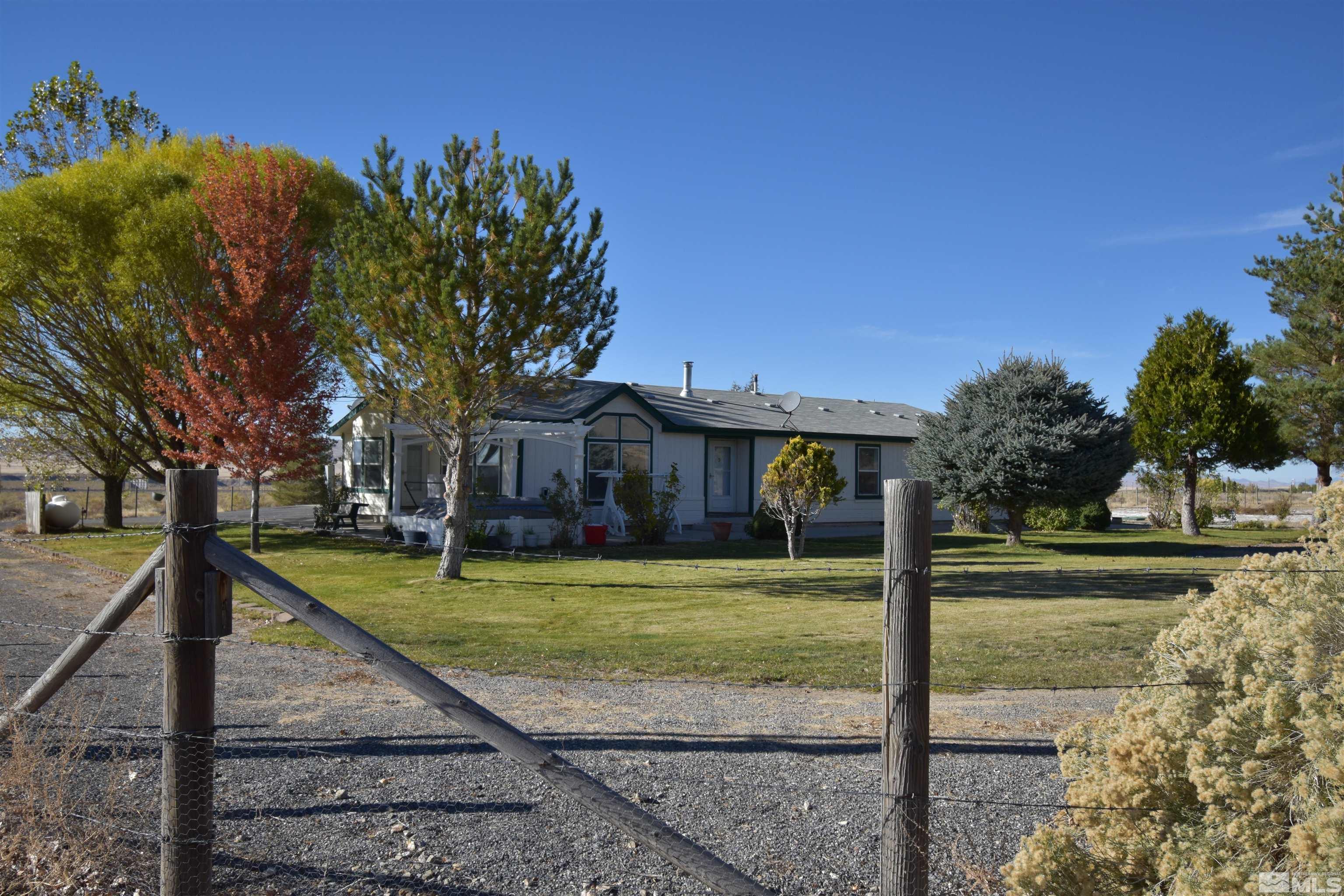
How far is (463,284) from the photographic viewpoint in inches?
537

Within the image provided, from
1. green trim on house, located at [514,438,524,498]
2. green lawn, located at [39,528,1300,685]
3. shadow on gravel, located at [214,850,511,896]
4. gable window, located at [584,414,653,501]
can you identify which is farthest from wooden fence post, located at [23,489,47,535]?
shadow on gravel, located at [214,850,511,896]

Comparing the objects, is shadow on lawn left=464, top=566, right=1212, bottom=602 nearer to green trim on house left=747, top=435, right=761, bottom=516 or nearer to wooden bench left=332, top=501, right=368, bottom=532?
green trim on house left=747, top=435, right=761, bottom=516

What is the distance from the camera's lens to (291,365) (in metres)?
18.7

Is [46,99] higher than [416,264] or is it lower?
higher

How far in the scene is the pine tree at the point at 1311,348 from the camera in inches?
1029

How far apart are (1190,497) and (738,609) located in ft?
66.7

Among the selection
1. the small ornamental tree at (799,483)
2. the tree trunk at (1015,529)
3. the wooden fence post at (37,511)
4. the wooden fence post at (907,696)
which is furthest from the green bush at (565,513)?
the wooden fence post at (907,696)

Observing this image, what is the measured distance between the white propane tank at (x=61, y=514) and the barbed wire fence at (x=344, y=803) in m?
22.9

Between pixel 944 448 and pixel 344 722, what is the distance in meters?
18.4

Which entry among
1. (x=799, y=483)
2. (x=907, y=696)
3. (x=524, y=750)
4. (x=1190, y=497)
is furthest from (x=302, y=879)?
(x=1190, y=497)

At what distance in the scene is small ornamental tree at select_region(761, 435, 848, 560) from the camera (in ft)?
60.1

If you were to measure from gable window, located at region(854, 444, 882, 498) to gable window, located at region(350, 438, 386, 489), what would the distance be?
14.5m

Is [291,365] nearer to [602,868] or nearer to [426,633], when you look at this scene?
[426,633]

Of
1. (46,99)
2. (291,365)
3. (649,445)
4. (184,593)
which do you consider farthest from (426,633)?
(46,99)
